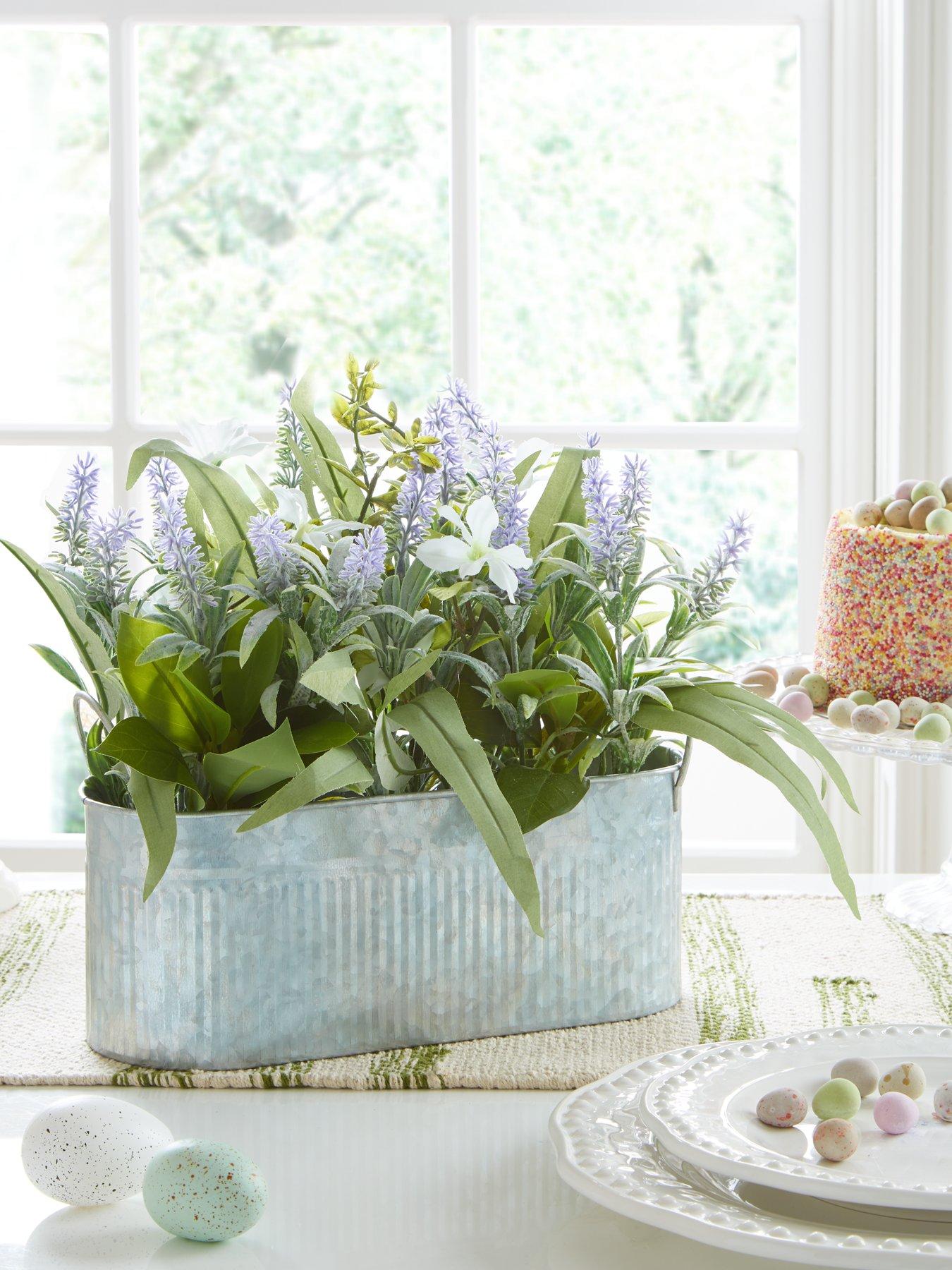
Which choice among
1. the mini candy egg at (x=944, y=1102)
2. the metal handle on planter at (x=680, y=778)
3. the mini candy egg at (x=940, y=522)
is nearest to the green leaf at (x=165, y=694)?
the metal handle on planter at (x=680, y=778)

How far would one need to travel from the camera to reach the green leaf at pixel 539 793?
2.08 ft

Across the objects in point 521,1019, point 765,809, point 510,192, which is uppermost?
point 510,192

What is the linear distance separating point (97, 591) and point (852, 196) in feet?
4.71

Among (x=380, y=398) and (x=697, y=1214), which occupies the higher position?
(x=380, y=398)

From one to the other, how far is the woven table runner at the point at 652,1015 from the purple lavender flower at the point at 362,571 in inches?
8.1

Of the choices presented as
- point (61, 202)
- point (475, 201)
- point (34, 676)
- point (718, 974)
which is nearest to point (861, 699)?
point (718, 974)

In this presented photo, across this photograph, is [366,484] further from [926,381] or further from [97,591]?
[926,381]

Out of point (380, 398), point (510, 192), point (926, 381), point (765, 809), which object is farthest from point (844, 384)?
point (380, 398)

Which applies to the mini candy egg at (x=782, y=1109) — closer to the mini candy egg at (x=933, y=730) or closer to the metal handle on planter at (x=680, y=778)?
the metal handle on planter at (x=680, y=778)

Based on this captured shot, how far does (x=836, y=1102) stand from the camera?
519mm

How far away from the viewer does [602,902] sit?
670 millimetres

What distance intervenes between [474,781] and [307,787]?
0.07 metres

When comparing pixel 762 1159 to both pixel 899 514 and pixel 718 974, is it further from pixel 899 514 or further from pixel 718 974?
pixel 899 514

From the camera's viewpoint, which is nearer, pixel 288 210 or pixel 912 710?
pixel 912 710
